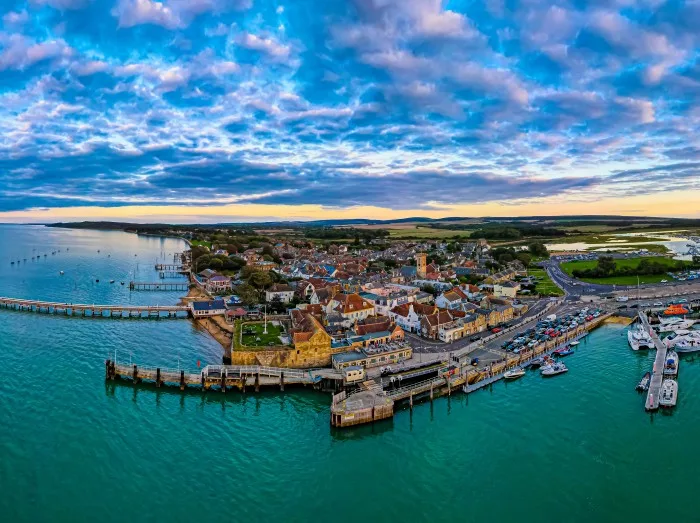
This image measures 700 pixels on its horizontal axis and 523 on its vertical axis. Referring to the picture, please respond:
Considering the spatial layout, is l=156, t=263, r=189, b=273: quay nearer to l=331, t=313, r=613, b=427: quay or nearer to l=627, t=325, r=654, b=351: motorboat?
l=331, t=313, r=613, b=427: quay

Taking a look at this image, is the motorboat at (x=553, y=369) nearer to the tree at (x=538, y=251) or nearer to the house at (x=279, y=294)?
the house at (x=279, y=294)

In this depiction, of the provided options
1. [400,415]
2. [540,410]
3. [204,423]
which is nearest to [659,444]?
[540,410]

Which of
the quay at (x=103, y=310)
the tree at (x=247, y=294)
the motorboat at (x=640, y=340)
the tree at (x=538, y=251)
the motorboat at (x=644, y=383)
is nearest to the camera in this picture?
the motorboat at (x=644, y=383)

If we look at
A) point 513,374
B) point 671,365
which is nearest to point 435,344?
point 513,374

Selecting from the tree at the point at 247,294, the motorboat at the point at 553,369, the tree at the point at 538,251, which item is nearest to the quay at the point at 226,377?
the motorboat at the point at 553,369

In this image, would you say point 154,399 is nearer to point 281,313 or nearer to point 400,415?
point 400,415

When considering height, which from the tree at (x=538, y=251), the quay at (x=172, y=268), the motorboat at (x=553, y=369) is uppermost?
the tree at (x=538, y=251)
